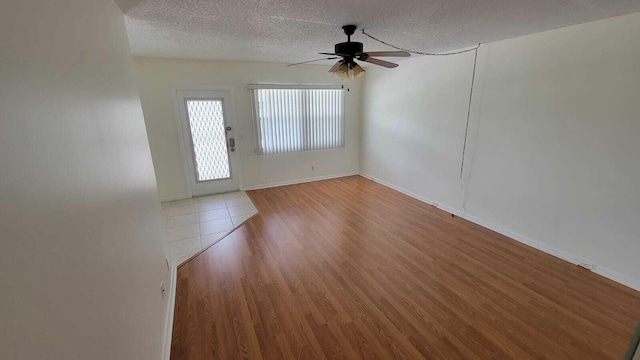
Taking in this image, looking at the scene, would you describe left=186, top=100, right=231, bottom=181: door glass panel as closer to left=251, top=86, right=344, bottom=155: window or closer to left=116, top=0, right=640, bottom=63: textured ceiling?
left=251, top=86, right=344, bottom=155: window

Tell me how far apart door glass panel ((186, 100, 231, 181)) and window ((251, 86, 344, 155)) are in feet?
2.14

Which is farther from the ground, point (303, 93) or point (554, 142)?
point (303, 93)

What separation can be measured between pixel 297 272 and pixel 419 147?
122 inches

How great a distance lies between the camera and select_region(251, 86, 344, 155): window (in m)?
4.93

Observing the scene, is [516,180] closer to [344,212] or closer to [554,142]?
[554,142]

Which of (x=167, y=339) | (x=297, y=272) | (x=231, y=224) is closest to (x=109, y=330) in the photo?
(x=167, y=339)

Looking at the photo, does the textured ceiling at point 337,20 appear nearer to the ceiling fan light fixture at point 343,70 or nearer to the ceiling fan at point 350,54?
the ceiling fan at point 350,54

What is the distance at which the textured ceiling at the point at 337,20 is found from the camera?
1.95 meters

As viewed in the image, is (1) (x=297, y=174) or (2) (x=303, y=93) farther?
(1) (x=297, y=174)

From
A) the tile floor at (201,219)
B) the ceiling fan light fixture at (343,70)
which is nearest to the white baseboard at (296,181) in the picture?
the tile floor at (201,219)

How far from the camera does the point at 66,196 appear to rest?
2.52 feet

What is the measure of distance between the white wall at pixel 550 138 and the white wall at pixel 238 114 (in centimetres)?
201

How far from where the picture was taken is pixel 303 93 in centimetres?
516

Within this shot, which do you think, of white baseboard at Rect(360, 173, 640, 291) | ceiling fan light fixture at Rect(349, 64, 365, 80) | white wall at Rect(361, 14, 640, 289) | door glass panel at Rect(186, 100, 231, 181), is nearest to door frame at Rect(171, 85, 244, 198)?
door glass panel at Rect(186, 100, 231, 181)
